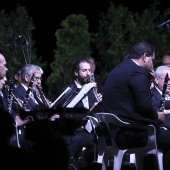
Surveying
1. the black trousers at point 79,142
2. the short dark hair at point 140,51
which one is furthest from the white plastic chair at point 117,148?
the black trousers at point 79,142

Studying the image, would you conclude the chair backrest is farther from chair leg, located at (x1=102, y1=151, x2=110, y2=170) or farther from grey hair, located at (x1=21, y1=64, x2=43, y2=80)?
grey hair, located at (x1=21, y1=64, x2=43, y2=80)

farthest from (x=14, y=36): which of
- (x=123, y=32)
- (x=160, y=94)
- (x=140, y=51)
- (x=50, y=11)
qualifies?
(x=140, y=51)

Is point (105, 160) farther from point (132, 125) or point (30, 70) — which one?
point (30, 70)

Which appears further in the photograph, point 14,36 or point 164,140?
point 14,36

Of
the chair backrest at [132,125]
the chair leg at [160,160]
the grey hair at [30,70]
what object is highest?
the grey hair at [30,70]

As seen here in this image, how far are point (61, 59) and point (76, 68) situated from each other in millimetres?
4848

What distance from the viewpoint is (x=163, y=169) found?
5.98 meters

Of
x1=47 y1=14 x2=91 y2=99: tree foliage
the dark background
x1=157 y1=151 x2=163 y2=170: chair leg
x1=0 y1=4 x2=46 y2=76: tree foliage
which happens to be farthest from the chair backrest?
the dark background

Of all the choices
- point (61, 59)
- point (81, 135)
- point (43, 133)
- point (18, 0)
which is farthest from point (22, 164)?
point (18, 0)

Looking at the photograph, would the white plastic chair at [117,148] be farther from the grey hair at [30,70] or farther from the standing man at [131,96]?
the grey hair at [30,70]

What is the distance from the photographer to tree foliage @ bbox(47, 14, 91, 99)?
12469 mm

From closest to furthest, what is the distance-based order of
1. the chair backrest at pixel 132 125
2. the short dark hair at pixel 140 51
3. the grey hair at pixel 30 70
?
1. the chair backrest at pixel 132 125
2. the short dark hair at pixel 140 51
3. the grey hair at pixel 30 70

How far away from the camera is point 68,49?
1257 centimetres

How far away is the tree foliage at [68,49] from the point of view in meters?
12.5
